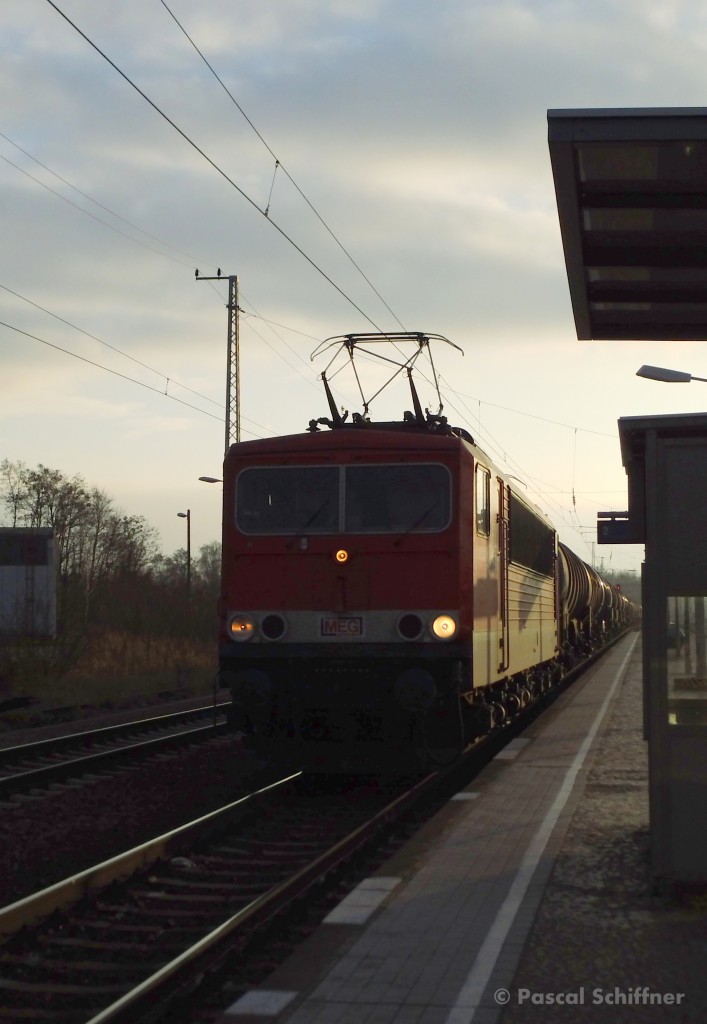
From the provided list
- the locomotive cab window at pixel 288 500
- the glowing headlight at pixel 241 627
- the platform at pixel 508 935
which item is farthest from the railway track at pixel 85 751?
the platform at pixel 508 935

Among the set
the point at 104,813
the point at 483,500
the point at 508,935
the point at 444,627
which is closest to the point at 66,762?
the point at 104,813

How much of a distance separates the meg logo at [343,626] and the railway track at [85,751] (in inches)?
49.0

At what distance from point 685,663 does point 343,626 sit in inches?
181

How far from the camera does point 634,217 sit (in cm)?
732

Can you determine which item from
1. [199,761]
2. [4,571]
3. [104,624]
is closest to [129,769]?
[199,761]

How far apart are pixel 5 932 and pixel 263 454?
6.02 meters

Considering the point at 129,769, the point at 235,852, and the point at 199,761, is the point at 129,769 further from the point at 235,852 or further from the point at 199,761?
the point at 235,852

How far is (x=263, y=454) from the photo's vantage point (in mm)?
11391

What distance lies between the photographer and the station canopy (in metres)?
6.31

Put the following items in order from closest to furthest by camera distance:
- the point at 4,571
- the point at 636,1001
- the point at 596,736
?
the point at 636,1001 → the point at 596,736 → the point at 4,571

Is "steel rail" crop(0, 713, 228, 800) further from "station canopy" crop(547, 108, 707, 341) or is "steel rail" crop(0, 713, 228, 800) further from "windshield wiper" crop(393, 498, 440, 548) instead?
"station canopy" crop(547, 108, 707, 341)

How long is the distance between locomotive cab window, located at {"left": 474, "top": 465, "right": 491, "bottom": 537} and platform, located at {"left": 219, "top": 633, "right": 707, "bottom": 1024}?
3013 mm

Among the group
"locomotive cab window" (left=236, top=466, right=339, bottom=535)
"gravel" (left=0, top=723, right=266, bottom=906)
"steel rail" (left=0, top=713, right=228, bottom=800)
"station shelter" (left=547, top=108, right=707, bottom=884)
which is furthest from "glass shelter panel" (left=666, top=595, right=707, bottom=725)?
"steel rail" (left=0, top=713, right=228, bottom=800)

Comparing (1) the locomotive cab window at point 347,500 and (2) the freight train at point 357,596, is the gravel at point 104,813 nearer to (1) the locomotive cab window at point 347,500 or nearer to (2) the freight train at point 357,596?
(2) the freight train at point 357,596
